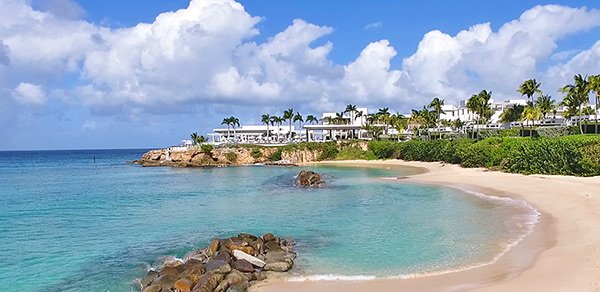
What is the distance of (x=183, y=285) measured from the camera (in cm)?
1585

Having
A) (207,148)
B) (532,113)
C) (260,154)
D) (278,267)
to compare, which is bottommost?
(278,267)

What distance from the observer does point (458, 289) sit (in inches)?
589

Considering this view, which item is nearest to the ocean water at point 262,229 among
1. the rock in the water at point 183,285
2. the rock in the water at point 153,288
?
the rock in the water at point 153,288

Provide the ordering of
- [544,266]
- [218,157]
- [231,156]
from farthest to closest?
1. [231,156]
2. [218,157]
3. [544,266]

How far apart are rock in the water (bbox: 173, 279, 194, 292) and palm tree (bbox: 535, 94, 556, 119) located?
6766 centimetres

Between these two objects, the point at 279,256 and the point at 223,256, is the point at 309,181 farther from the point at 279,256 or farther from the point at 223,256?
the point at 223,256

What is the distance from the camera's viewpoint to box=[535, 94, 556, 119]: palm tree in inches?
2781

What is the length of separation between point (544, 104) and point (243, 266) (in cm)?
6784

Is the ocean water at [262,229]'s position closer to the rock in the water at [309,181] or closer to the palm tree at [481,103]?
the rock in the water at [309,181]

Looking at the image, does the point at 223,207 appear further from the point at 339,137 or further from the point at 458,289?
the point at 339,137

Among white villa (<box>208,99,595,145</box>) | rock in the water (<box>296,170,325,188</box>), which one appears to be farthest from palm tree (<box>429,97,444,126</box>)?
rock in the water (<box>296,170,325,188</box>)

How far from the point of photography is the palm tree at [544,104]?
70625mm

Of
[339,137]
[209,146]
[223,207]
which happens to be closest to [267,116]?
[339,137]

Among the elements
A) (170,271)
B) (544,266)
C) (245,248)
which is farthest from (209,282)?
(544,266)
